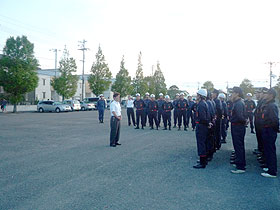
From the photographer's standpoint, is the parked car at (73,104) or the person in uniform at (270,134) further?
the parked car at (73,104)

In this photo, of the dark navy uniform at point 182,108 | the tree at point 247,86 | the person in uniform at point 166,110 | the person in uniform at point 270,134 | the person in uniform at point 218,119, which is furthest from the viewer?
the tree at point 247,86

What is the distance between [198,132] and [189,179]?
1551 millimetres

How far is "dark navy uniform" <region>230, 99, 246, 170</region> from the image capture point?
631 cm

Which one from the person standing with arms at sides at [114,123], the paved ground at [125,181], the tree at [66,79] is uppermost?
the tree at [66,79]

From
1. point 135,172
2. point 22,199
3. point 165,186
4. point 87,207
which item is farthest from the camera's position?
point 135,172

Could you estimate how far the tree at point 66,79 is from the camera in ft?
153

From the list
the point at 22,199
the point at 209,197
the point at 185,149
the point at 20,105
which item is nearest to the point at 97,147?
the point at 185,149

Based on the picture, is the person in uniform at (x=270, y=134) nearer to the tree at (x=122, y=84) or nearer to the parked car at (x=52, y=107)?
the parked car at (x=52, y=107)

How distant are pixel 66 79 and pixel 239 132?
44370mm

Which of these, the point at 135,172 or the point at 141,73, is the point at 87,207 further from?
the point at 141,73

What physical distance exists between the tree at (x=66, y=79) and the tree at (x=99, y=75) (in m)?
5.39

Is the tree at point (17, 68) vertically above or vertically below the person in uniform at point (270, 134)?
above

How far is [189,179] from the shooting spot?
18.6ft

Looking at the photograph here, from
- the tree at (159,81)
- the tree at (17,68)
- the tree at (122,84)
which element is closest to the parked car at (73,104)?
the tree at (17,68)
